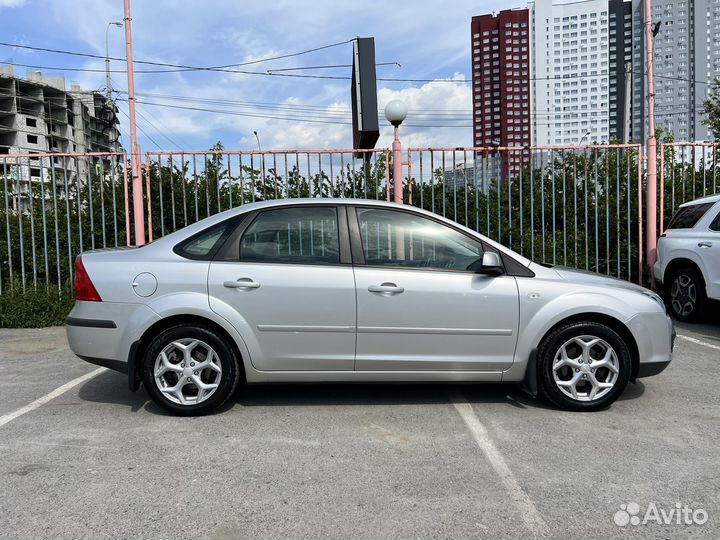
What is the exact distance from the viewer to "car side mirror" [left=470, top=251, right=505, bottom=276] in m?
4.08

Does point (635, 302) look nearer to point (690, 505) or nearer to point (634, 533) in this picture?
point (690, 505)

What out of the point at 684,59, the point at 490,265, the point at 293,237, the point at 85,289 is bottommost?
the point at 85,289

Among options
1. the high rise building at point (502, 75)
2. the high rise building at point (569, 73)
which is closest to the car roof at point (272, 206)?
the high rise building at point (502, 75)

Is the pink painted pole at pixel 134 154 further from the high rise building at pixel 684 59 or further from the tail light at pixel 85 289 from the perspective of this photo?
the high rise building at pixel 684 59

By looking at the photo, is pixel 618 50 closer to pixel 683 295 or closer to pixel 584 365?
pixel 683 295

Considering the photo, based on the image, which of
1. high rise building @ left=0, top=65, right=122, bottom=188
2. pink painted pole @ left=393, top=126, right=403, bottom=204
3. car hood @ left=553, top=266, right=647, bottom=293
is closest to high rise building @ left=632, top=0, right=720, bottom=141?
pink painted pole @ left=393, top=126, right=403, bottom=204

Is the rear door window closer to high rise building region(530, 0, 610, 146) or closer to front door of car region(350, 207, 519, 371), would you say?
front door of car region(350, 207, 519, 371)

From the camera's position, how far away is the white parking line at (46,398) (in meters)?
4.32

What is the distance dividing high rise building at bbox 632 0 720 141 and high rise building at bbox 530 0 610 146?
2.82 m

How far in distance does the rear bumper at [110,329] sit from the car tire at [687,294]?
21.4ft

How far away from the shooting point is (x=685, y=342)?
6.61m

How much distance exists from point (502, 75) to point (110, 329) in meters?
31.5

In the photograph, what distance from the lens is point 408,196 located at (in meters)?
8.79

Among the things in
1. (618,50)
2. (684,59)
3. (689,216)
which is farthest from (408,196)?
(684,59)
